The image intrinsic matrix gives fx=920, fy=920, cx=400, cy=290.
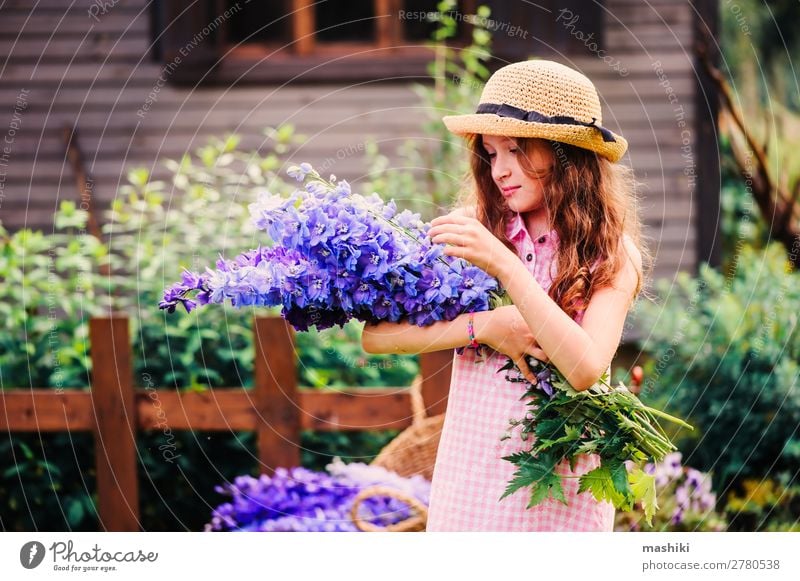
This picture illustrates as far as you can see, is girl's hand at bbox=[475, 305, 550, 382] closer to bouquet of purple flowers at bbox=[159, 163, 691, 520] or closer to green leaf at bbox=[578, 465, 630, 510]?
bouquet of purple flowers at bbox=[159, 163, 691, 520]

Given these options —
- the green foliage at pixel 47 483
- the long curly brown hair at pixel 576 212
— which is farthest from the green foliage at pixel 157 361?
the long curly brown hair at pixel 576 212

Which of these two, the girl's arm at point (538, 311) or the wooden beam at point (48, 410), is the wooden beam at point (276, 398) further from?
the girl's arm at point (538, 311)

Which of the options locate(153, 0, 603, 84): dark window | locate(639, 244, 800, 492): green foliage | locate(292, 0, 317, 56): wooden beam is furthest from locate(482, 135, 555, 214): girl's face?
locate(292, 0, 317, 56): wooden beam

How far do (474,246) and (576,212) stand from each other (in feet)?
1.17

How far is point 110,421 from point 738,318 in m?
2.82

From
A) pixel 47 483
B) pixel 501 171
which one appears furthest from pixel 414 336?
pixel 47 483

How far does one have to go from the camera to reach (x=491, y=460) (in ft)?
7.12

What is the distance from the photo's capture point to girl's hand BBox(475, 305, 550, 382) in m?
2.02

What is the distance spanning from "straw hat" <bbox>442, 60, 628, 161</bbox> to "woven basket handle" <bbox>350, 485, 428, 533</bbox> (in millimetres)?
1263

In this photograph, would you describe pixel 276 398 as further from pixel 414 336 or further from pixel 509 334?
pixel 509 334

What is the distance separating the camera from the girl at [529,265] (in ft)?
6.89

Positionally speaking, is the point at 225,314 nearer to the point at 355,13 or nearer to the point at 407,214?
the point at 407,214
